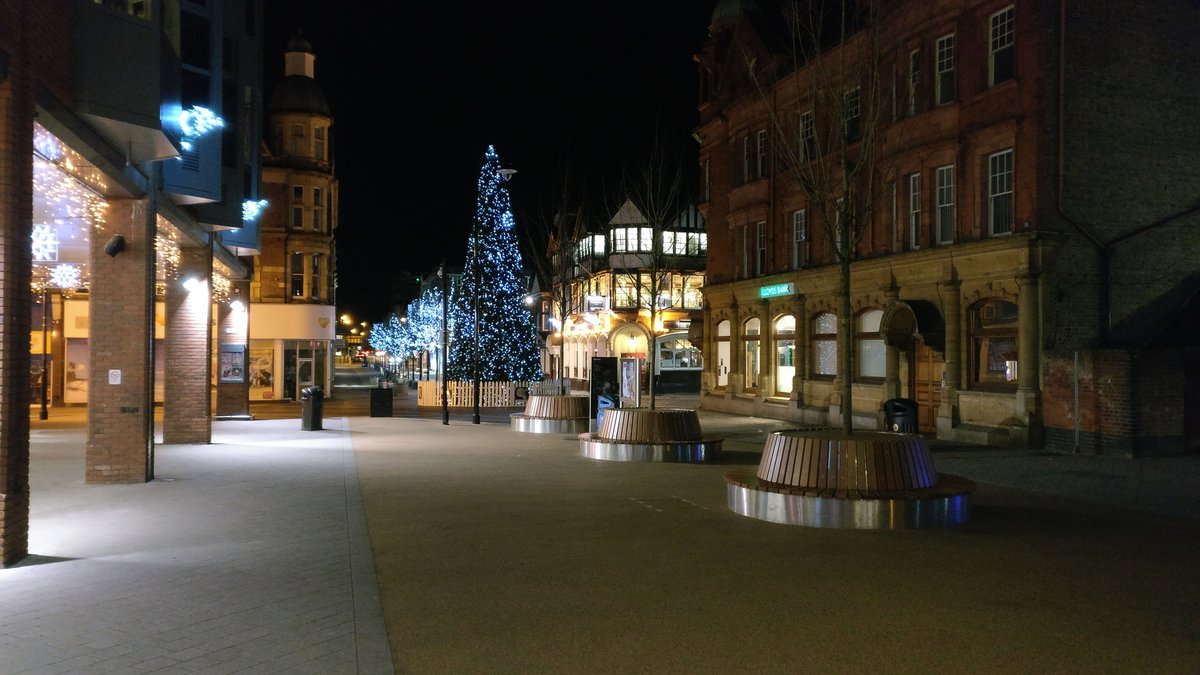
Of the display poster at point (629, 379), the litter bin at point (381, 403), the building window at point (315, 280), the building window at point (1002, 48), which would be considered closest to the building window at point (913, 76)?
the building window at point (1002, 48)

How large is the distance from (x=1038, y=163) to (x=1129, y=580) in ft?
46.7

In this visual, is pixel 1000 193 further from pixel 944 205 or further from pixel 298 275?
pixel 298 275

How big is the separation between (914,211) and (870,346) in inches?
162

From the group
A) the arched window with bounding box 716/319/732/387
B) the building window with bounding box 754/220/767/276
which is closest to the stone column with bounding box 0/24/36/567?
the building window with bounding box 754/220/767/276

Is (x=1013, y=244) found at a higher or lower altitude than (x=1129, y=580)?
higher

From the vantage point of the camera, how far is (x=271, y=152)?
141ft

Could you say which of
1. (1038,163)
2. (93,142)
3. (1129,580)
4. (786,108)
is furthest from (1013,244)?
(93,142)

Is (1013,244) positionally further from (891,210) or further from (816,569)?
Answer: (816,569)

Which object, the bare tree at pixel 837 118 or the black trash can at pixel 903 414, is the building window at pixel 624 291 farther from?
the black trash can at pixel 903 414

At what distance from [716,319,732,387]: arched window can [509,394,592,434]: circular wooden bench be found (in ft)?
38.3

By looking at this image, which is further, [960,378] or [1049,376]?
[960,378]

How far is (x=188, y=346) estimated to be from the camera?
2017cm

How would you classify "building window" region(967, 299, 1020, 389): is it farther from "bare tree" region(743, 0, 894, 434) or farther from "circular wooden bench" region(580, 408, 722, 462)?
"circular wooden bench" region(580, 408, 722, 462)

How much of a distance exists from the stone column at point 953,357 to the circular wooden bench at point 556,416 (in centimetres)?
850
